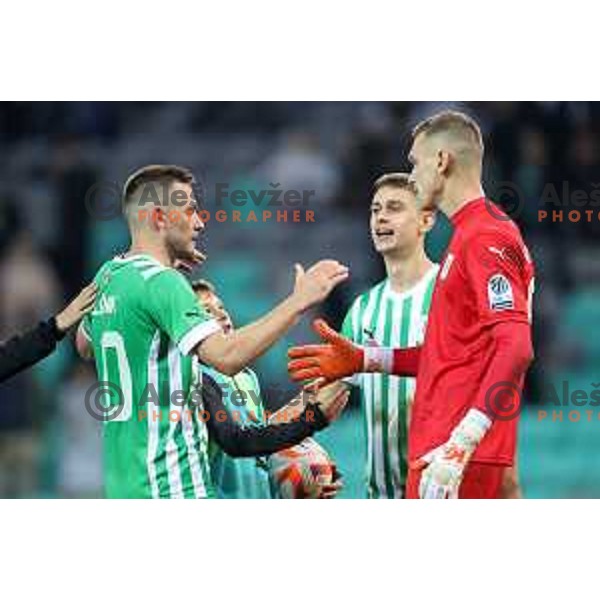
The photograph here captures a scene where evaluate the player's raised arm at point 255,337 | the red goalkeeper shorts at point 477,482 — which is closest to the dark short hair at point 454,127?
the player's raised arm at point 255,337

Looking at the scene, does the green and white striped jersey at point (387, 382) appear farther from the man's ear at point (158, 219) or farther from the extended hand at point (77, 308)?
the extended hand at point (77, 308)

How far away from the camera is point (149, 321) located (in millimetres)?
7805

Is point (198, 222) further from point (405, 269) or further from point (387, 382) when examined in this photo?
Result: point (387, 382)

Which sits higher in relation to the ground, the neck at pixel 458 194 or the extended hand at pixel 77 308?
the neck at pixel 458 194

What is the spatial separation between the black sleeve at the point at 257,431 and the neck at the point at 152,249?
540 millimetres

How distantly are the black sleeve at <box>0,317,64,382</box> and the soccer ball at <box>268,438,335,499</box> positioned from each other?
1.05 metres

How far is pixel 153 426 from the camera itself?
7.84 m

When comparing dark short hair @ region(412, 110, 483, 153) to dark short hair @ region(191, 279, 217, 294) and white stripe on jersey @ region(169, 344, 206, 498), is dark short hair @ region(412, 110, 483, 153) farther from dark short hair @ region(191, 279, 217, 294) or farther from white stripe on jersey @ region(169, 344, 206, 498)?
white stripe on jersey @ region(169, 344, 206, 498)

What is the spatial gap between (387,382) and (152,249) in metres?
1.13

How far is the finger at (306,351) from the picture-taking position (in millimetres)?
8055

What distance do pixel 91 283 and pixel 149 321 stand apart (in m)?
0.39

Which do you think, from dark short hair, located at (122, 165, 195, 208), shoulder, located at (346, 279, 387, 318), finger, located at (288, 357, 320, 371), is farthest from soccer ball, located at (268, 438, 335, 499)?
dark short hair, located at (122, 165, 195, 208)
